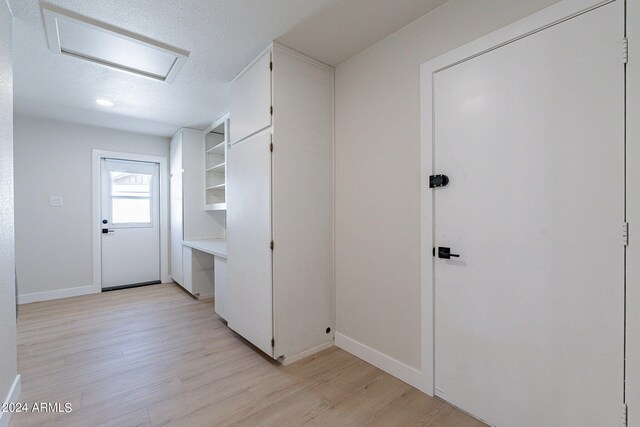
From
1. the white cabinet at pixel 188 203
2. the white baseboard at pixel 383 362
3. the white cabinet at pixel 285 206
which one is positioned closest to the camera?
the white baseboard at pixel 383 362

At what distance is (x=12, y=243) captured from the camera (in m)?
1.78

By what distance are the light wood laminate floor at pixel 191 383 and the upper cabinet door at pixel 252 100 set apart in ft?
6.33

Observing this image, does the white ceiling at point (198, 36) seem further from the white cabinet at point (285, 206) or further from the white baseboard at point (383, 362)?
the white baseboard at point (383, 362)

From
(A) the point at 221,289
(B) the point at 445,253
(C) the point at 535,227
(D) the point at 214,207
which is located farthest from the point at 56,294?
(C) the point at 535,227

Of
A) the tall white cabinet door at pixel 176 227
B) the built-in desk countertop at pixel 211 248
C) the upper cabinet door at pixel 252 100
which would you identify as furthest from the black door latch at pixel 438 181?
the tall white cabinet door at pixel 176 227

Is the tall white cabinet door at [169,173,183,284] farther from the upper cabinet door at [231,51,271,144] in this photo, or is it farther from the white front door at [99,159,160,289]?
the upper cabinet door at [231,51,271,144]

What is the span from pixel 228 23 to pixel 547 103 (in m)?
1.98

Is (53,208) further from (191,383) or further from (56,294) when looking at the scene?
(191,383)

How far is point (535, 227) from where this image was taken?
1.37m

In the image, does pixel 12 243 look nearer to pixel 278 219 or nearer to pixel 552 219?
pixel 278 219

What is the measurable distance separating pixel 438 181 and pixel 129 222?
4791 mm

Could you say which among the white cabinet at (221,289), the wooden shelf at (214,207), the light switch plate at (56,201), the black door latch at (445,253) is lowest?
the white cabinet at (221,289)

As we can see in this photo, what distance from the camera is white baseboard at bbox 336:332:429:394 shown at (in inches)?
73.2

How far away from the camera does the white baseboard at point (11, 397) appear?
1.48 metres
